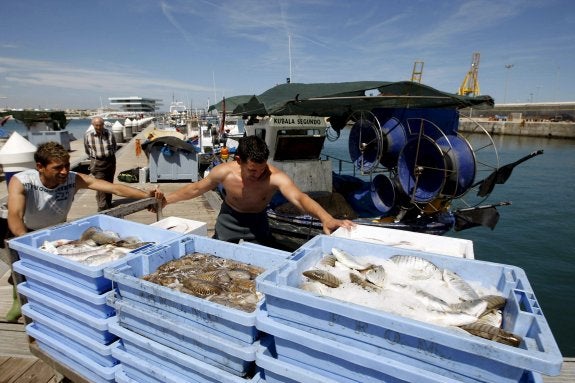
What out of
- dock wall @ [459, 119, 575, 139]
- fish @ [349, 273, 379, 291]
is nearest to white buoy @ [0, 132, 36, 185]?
fish @ [349, 273, 379, 291]

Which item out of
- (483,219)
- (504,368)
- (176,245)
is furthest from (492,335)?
(483,219)

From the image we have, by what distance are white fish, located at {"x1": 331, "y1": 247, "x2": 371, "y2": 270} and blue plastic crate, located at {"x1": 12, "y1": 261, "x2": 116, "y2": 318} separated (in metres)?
1.55

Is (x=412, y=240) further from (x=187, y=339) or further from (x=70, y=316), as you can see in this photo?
(x=70, y=316)

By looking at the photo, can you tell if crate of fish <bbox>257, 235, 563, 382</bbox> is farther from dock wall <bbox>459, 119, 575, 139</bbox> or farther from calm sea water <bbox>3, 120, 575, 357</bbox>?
dock wall <bbox>459, 119, 575, 139</bbox>

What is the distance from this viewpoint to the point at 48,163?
3178mm

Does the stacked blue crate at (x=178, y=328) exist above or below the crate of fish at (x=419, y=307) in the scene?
below

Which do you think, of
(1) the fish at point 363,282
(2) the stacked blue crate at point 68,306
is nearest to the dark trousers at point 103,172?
(2) the stacked blue crate at point 68,306

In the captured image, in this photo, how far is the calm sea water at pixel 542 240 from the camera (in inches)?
325

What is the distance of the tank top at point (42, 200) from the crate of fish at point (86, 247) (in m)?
0.58

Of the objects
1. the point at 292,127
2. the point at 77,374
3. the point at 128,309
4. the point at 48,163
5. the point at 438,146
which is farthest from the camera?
the point at 292,127

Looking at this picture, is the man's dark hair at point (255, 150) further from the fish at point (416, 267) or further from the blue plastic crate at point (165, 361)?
the blue plastic crate at point (165, 361)

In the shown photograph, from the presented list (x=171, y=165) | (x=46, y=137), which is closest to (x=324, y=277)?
(x=171, y=165)

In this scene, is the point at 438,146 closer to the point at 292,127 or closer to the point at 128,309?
the point at 292,127

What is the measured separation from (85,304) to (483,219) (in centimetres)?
735
